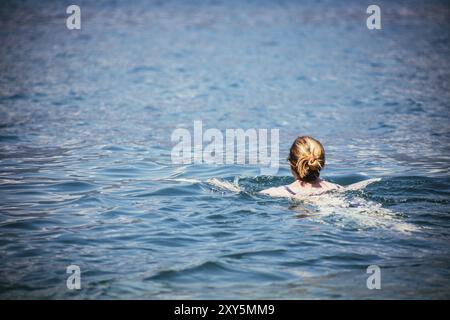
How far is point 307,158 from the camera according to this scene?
8.87 metres

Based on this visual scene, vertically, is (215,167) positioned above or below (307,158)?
below

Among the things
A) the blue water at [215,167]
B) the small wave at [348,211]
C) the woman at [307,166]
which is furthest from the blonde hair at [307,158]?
the blue water at [215,167]

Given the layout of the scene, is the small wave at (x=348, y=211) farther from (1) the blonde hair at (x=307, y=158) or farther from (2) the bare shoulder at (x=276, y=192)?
(1) the blonde hair at (x=307, y=158)

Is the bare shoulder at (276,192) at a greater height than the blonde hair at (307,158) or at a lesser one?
lesser

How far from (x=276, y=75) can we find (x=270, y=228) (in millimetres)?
14905

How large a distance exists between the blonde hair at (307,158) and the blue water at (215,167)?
0.47 metres

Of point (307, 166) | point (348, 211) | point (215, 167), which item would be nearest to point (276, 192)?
point (307, 166)

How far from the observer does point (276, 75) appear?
22.9 m

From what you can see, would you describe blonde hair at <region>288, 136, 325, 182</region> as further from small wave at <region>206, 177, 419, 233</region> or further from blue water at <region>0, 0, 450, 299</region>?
blue water at <region>0, 0, 450, 299</region>

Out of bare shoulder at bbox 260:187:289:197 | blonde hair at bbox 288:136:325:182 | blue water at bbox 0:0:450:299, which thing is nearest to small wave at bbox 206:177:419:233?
blue water at bbox 0:0:450:299

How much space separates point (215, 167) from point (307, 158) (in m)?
3.46

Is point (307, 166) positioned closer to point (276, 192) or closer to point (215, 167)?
point (276, 192)

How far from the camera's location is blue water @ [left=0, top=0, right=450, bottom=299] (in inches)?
282

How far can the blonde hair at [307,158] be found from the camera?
888 cm
